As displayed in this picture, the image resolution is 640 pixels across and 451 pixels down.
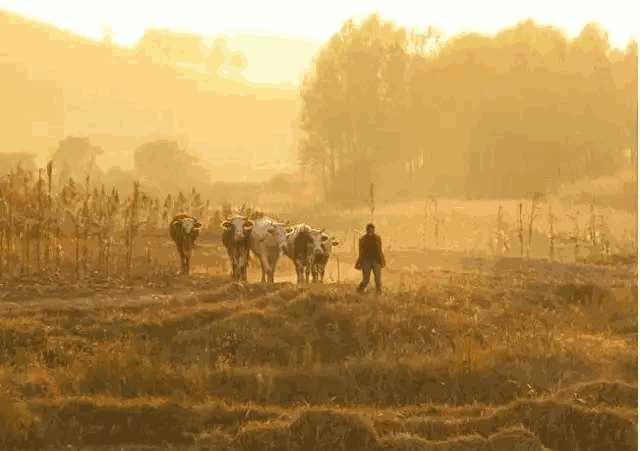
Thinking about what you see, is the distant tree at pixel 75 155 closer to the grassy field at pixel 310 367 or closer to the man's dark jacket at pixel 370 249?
the grassy field at pixel 310 367

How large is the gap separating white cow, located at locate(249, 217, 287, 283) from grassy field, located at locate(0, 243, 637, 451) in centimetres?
193

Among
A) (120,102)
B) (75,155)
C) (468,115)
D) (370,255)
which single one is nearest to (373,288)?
(370,255)

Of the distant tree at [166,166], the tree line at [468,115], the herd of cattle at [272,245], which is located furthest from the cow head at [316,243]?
the distant tree at [166,166]

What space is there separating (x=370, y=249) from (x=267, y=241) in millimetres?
6777

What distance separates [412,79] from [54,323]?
197 ft

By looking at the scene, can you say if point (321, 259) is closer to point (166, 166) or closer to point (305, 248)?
point (305, 248)

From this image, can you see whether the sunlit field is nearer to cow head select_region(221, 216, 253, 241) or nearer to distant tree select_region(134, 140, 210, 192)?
cow head select_region(221, 216, 253, 241)

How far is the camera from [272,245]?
3281cm

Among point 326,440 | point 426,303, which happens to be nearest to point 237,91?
point 426,303

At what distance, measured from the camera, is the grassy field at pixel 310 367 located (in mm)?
18234

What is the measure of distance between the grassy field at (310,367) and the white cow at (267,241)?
1928mm

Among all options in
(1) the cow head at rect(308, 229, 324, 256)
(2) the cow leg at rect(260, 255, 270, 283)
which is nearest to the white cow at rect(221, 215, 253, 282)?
(2) the cow leg at rect(260, 255, 270, 283)

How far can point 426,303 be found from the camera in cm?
2727

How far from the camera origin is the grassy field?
59.8 feet
